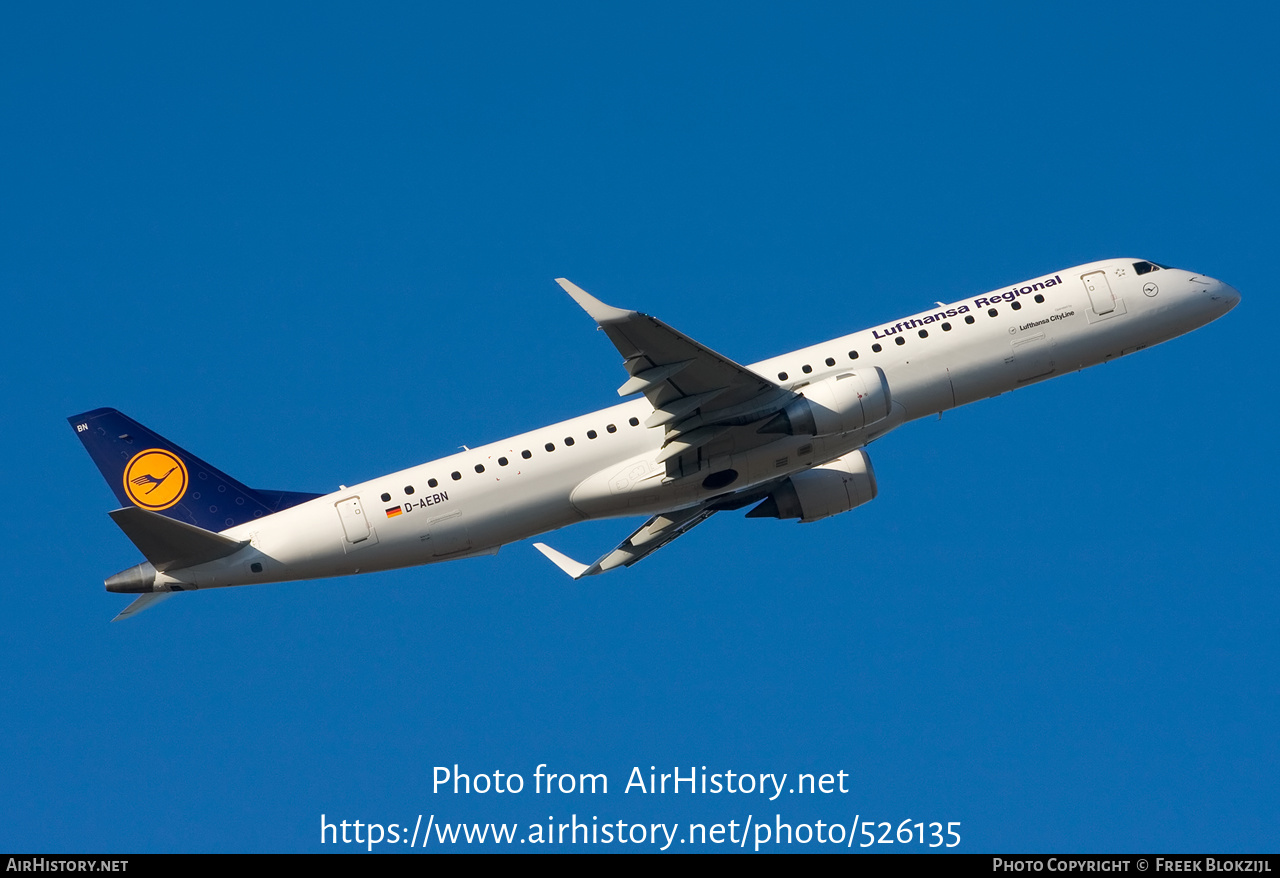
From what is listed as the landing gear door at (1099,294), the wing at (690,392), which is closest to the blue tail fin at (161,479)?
the wing at (690,392)

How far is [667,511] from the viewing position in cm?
4406

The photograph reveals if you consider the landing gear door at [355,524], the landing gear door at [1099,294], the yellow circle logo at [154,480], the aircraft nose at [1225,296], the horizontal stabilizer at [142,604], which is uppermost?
the aircraft nose at [1225,296]

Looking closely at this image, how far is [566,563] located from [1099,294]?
19.1m

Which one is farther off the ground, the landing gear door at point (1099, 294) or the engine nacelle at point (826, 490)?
the landing gear door at point (1099, 294)

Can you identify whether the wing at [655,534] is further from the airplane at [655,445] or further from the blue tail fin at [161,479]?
the blue tail fin at [161,479]

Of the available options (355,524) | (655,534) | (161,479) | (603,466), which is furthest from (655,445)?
(161,479)

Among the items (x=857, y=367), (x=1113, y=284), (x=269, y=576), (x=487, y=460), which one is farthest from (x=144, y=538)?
(x=1113, y=284)

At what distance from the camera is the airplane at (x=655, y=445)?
131 ft

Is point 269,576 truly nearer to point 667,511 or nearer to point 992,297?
point 667,511

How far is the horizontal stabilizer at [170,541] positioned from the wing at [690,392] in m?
12.8

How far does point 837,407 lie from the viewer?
39.8 m

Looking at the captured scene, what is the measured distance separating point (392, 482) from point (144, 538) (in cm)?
722

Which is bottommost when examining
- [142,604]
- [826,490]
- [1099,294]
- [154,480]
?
[142,604]

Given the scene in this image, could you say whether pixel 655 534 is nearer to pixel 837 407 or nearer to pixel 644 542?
pixel 644 542
